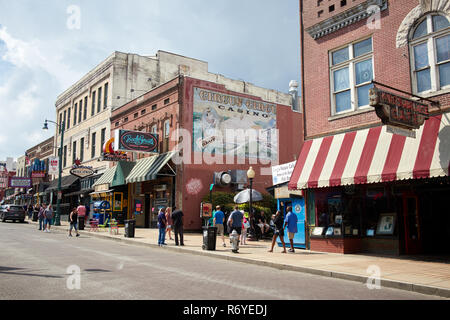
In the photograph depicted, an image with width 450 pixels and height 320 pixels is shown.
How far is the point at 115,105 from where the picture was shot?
3425 centimetres

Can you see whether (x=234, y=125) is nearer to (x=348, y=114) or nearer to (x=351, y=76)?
(x=351, y=76)

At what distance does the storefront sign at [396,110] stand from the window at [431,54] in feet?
4.10

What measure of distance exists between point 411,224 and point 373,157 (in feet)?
10.1

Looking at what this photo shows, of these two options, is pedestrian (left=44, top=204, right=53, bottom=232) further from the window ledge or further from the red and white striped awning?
the window ledge

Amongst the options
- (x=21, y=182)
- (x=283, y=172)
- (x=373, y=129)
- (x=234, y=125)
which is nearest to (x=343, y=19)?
(x=373, y=129)

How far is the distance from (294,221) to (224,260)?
10.4 ft

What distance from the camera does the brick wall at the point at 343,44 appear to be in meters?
13.2

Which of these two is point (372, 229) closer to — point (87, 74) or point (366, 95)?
point (366, 95)

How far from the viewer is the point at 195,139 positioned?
2614 centimetres

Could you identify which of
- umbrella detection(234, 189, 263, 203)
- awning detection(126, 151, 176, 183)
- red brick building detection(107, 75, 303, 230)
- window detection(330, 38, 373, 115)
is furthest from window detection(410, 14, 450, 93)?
awning detection(126, 151, 176, 183)

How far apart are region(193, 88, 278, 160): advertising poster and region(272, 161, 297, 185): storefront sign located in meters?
9.50

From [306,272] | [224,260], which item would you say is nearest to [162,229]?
[224,260]

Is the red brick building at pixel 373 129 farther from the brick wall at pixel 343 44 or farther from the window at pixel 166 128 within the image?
the window at pixel 166 128

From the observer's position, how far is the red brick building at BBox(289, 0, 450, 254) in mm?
12016
